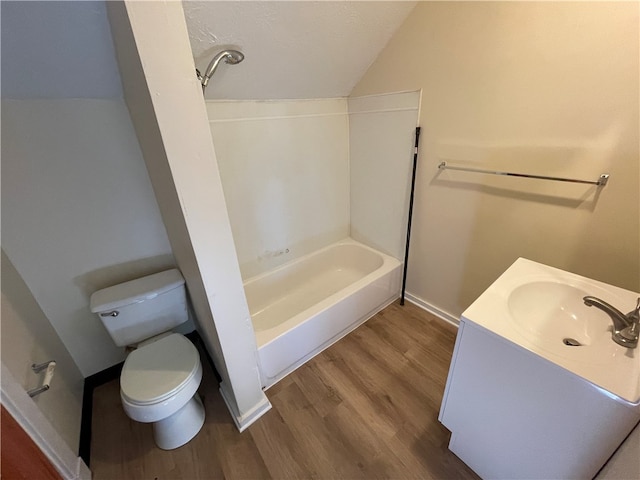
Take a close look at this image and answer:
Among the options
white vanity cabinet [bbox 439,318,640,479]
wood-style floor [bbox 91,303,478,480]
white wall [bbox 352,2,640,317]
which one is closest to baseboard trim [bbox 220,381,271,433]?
wood-style floor [bbox 91,303,478,480]

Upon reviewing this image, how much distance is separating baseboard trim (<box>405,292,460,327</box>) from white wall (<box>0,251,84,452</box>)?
7.14 feet

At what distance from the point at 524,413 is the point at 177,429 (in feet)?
4.88

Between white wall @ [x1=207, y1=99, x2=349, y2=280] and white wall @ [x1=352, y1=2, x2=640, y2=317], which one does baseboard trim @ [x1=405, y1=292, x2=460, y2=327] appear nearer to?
white wall @ [x1=352, y1=2, x2=640, y2=317]

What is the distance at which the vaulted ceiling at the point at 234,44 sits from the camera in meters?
0.88

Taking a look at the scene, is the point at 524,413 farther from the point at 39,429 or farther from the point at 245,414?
the point at 39,429

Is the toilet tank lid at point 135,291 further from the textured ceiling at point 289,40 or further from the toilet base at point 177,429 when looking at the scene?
the textured ceiling at point 289,40

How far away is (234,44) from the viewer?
50.3 inches

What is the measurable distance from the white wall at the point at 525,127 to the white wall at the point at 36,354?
2179mm

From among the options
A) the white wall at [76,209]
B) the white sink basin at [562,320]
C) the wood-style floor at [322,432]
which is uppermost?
the white wall at [76,209]

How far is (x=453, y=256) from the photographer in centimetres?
184

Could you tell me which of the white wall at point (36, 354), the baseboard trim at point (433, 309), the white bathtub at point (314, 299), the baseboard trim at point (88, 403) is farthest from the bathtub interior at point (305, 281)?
the white wall at point (36, 354)

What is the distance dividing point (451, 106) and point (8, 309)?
91.8 inches

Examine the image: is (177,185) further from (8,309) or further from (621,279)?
(621,279)

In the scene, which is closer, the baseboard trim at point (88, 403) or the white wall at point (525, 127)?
the white wall at point (525, 127)
